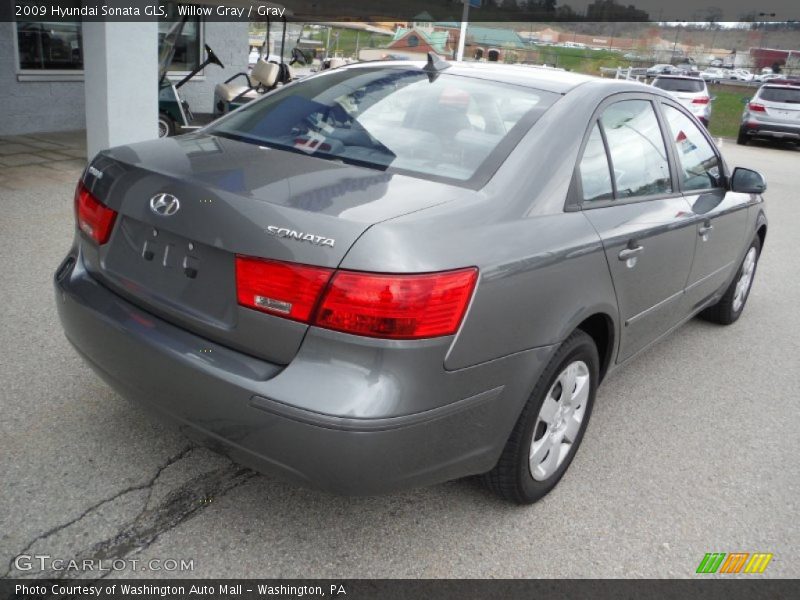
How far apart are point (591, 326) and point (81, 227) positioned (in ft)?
6.59

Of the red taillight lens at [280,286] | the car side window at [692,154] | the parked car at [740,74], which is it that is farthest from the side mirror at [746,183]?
the parked car at [740,74]

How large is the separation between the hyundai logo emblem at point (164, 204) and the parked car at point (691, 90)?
2018cm

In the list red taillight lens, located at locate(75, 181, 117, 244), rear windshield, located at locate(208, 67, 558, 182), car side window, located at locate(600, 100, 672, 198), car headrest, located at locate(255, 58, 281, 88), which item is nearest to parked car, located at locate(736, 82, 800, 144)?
car headrest, located at locate(255, 58, 281, 88)

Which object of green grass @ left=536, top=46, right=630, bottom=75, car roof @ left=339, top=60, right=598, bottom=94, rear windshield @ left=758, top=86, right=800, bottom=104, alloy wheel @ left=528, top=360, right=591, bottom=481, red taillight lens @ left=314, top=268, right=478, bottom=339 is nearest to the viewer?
red taillight lens @ left=314, top=268, right=478, bottom=339

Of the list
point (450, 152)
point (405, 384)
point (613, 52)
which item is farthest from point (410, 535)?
point (613, 52)

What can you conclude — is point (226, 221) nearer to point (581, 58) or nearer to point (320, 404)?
point (320, 404)

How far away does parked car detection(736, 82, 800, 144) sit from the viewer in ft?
64.1

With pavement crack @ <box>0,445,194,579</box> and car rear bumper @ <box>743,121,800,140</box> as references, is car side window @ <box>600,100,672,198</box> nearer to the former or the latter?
pavement crack @ <box>0,445,194,579</box>

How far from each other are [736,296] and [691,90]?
56.8ft

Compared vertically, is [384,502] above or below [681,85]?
below

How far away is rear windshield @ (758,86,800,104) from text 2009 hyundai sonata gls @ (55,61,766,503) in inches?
764

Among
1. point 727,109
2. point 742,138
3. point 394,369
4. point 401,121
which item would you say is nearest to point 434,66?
point 401,121

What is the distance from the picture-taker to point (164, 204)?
2326 millimetres

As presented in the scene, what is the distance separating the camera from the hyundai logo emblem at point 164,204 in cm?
230
